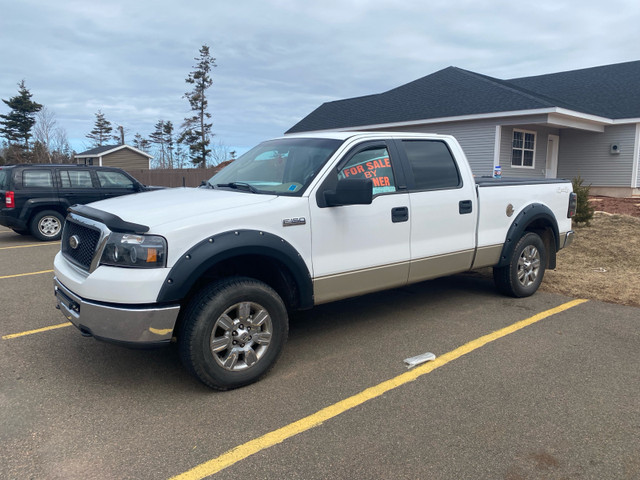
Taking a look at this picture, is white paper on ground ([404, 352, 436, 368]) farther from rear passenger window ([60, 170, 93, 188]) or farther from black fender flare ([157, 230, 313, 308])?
rear passenger window ([60, 170, 93, 188])

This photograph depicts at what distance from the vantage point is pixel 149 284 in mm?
3293

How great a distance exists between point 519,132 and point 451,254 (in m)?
15.6

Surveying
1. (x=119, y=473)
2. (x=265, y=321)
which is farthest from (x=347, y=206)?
(x=119, y=473)

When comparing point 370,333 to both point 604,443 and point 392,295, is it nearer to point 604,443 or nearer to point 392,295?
point 392,295

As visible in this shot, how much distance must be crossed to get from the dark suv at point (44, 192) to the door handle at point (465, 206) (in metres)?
8.21

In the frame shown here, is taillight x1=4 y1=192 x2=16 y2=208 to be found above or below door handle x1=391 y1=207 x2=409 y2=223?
below

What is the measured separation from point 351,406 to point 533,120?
16.1 m

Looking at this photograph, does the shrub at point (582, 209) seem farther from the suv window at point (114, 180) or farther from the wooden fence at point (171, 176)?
the wooden fence at point (171, 176)

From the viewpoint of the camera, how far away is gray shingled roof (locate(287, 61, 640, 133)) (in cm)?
1847

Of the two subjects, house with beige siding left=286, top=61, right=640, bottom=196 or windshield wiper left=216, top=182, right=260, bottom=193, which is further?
house with beige siding left=286, top=61, right=640, bottom=196

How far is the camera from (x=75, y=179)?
11961 mm

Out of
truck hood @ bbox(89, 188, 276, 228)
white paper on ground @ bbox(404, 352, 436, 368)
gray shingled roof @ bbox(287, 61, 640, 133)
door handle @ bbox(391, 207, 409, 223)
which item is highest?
gray shingled roof @ bbox(287, 61, 640, 133)

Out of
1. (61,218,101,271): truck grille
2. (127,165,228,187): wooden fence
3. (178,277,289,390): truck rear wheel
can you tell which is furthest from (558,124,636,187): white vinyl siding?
(61,218,101,271): truck grille

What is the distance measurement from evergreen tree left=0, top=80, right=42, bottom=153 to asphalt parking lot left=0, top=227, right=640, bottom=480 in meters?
46.9
